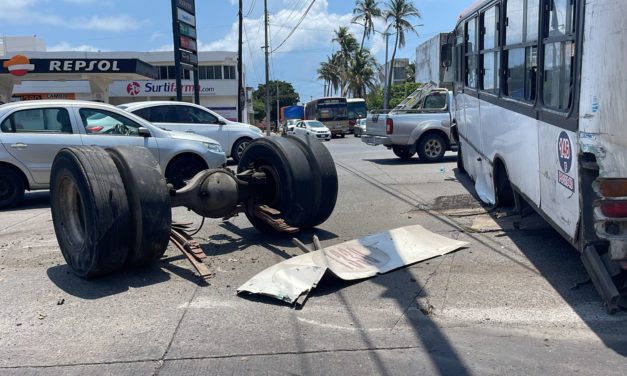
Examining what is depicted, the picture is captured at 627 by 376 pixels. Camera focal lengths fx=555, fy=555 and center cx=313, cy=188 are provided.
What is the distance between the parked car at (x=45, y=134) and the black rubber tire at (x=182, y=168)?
1.95 feet

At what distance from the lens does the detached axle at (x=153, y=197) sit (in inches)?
193

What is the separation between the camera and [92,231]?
15.9ft

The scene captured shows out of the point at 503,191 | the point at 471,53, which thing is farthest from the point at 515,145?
the point at 471,53

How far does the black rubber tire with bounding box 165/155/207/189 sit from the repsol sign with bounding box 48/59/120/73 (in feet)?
55.3

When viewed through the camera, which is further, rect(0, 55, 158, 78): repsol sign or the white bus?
rect(0, 55, 158, 78): repsol sign

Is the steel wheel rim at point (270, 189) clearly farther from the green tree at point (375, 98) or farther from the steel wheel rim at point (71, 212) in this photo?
the green tree at point (375, 98)

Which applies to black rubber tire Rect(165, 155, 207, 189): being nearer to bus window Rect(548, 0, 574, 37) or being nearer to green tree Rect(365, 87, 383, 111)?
bus window Rect(548, 0, 574, 37)

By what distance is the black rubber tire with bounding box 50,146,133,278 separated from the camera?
4820mm

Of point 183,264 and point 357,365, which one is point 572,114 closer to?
point 357,365

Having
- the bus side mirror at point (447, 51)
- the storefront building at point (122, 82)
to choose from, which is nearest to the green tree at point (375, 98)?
the storefront building at point (122, 82)

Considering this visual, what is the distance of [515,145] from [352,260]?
2231 millimetres

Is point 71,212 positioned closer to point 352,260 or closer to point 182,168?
point 352,260

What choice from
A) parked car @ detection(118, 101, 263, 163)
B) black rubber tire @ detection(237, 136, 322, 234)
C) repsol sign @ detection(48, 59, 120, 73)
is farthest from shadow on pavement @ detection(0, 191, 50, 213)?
repsol sign @ detection(48, 59, 120, 73)

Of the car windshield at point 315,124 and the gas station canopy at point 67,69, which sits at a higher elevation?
the gas station canopy at point 67,69
